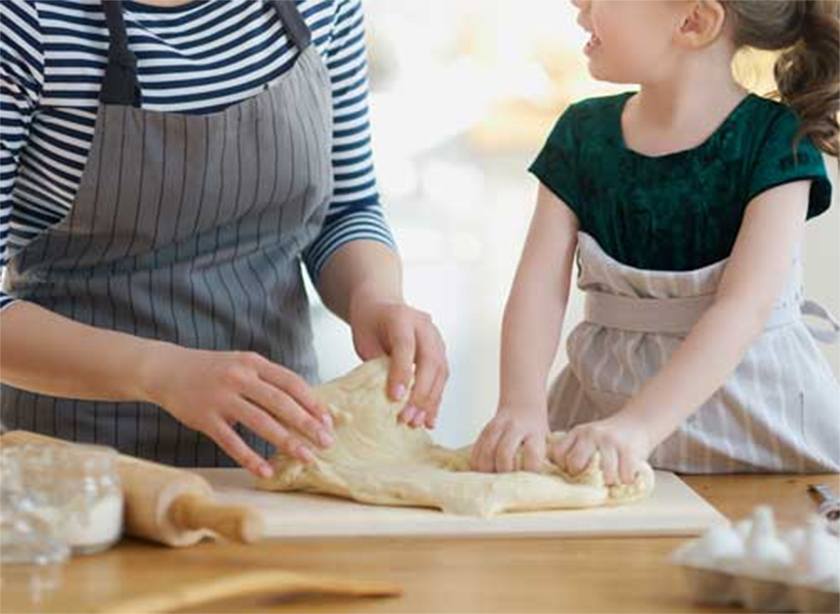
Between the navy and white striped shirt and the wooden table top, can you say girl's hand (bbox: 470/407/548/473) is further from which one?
the navy and white striped shirt

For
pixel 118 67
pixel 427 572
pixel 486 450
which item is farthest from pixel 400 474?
pixel 118 67

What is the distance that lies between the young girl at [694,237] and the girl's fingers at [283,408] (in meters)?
0.17

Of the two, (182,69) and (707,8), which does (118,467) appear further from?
(707,8)

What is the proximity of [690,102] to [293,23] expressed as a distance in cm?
36

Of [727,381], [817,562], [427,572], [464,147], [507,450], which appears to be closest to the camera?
[817,562]

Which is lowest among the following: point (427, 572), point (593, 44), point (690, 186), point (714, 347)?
point (427, 572)

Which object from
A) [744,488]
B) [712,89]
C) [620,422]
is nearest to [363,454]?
[620,422]

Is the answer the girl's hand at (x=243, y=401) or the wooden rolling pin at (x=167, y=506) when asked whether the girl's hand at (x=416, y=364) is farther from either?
the wooden rolling pin at (x=167, y=506)

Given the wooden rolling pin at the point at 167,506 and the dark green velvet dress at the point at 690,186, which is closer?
the wooden rolling pin at the point at 167,506

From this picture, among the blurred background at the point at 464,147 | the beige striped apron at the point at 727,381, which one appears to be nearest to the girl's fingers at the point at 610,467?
the beige striped apron at the point at 727,381

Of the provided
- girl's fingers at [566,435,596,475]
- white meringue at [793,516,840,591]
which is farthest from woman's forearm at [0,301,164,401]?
white meringue at [793,516,840,591]

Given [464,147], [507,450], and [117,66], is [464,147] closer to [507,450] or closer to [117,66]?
[117,66]

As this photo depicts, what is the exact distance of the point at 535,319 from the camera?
1.32m

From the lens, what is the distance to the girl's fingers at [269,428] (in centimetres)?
112
